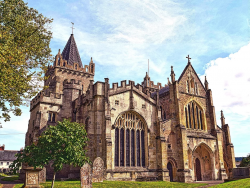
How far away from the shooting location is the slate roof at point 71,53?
159ft

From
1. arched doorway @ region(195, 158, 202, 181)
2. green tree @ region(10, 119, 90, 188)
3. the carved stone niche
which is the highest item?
green tree @ region(10, 119, 90, 188)

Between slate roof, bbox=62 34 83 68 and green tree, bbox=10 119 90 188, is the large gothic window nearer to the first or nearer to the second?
green tree, bbox=10 119 90 188

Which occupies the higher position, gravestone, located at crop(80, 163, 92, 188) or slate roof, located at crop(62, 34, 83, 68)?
slate roof, located at crop(62, 34, 83, 68)

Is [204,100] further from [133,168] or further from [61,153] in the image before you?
[61,153]

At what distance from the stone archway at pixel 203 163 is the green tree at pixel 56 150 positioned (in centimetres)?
1944

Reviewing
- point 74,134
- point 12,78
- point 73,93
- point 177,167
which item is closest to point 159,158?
point 177,167

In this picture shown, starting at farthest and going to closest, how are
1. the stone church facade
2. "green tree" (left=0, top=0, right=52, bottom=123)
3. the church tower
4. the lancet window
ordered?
the lancet window → the church tower → the stone church facade → "green tree" (left=0, top=0, right=52, bottom=123)

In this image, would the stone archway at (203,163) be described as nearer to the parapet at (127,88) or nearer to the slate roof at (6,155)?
the parapet at (127,88)

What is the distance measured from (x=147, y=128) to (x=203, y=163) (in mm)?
11475

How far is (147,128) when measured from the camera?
28.3 meters

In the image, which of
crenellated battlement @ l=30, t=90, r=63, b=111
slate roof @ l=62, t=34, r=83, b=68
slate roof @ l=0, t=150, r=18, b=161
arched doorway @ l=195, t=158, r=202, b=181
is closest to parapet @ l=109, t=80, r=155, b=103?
crenellated battlement @ l=30, t=90, r=63, b=111

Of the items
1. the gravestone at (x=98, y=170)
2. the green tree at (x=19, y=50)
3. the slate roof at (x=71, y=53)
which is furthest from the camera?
the slate roof at (x=71, y=53)

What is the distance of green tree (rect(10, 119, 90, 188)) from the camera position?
16.9m

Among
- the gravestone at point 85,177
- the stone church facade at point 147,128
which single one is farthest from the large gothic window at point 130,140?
the gravestone at point 85,177
